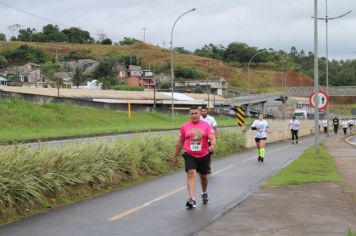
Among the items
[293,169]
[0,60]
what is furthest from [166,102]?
[0,60]

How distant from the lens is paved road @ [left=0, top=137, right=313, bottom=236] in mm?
8195

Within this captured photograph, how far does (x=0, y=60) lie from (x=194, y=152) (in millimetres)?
145320

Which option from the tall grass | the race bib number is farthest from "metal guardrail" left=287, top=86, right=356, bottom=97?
the race bib number

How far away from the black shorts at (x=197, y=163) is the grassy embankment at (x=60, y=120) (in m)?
18.4

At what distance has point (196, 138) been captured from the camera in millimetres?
10234

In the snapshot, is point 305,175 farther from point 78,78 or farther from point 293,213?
point 78,78

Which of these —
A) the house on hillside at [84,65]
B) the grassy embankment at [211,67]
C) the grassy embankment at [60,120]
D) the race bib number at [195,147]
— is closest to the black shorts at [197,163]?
the race bib number at [195,147]

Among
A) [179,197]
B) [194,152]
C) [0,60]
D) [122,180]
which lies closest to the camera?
[194,152]

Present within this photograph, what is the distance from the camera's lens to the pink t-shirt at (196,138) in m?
10.2

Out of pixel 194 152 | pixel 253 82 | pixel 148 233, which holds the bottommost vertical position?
pixel 148 233

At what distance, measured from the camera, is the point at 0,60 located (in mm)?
147375

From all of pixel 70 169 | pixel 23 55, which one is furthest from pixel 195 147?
pixel 23 55

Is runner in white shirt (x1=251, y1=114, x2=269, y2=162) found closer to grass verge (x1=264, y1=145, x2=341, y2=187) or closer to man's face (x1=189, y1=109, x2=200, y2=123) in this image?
grass verge (x1=264, y1=145, x2=341, y2=187)

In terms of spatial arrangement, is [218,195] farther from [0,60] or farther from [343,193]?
[0,60]
